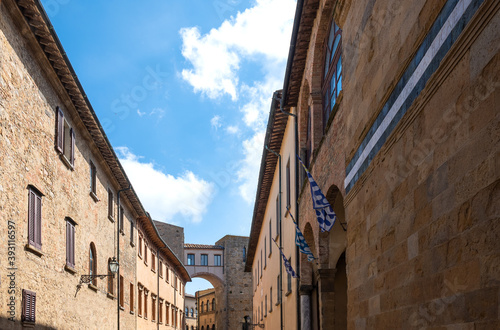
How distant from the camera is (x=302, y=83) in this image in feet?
48.4

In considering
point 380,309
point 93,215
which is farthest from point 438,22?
point 93,215

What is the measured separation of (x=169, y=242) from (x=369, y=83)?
47068mm

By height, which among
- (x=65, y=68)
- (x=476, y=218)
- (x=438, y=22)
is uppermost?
(x=65, y=68)

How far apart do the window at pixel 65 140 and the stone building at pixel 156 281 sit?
437 inches

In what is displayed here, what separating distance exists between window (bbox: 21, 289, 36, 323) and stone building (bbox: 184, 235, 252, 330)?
43351 millimetres

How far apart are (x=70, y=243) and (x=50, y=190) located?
2291mm

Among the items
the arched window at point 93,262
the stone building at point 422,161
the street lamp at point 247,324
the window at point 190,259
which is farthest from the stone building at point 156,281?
the stone building at point 422,161

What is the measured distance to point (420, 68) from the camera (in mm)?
4520

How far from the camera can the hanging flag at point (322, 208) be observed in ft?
29.6

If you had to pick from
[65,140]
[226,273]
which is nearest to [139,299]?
[65,140]

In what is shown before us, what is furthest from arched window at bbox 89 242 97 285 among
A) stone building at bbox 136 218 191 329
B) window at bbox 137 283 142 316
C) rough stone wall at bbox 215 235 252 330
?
rough stone wall at bbox 215 235 252 330

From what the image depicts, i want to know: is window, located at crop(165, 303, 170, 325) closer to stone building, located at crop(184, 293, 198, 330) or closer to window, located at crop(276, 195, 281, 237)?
window, located at crop(276, 195, 281, 237)

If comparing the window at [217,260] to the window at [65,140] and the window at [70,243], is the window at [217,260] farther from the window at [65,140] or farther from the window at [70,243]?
the window at [65,140]

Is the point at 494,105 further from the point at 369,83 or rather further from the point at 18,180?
the point at 18,180
